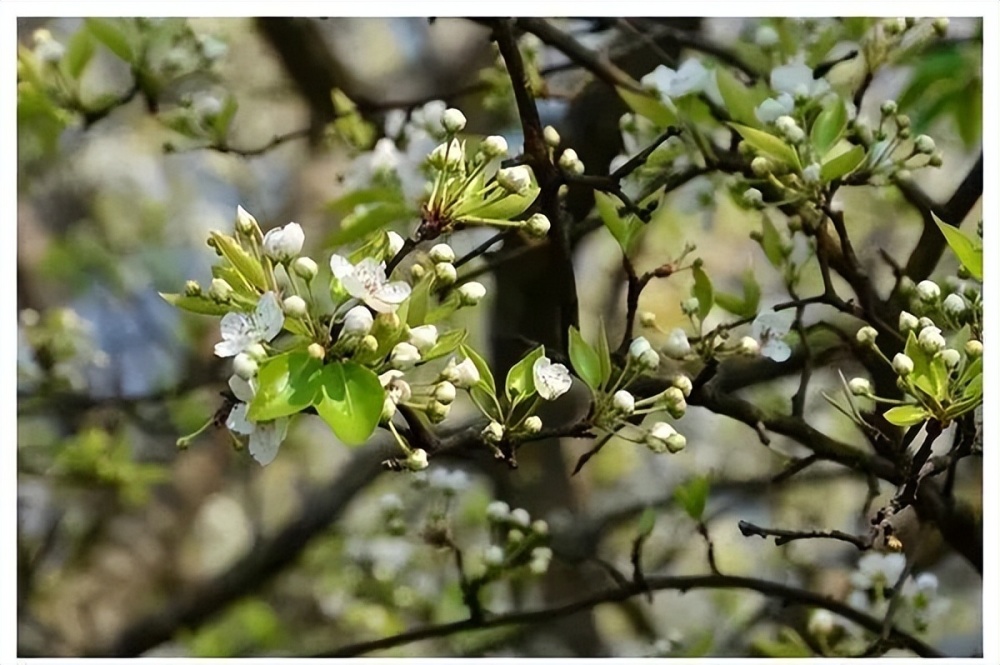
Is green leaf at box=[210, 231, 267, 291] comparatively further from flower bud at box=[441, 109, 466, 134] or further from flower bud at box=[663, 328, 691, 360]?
flower bud at box=[663, 328, 691, 360]

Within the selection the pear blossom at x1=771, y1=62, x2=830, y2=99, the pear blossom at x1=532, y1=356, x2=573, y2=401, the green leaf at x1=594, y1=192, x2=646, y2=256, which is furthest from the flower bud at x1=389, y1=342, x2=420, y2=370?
the pear blossom at x1=771, y1=62, x2=830, y2=99

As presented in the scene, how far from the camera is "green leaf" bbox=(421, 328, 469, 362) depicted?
52 cm

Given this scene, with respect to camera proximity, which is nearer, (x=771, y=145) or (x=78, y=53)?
(x=771, y=145)

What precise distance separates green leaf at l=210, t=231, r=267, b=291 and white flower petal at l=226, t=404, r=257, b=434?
73 millimetres

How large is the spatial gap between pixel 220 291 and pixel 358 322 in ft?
0.29

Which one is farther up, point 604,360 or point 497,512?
point 604,360

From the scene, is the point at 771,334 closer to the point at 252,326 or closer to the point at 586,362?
the point at 586,362

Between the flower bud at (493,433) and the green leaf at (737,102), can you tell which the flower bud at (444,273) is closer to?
the flower bud at (493,433)

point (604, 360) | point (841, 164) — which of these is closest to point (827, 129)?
point (841, 164)

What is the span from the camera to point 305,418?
3.28ft

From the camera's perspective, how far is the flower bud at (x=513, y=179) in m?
0.52

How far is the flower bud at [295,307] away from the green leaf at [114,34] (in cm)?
56

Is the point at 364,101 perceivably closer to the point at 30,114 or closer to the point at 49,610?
the point at 30,114
